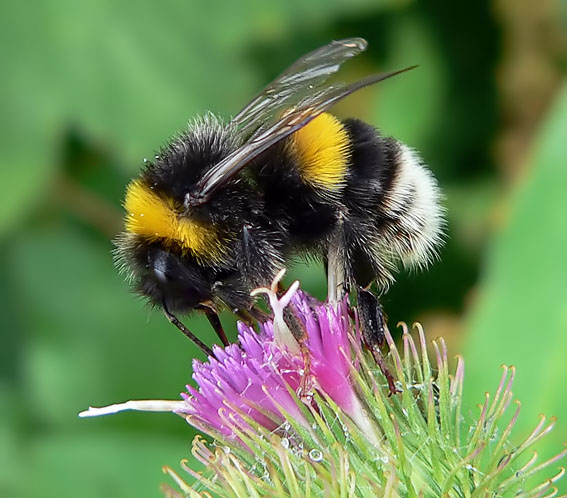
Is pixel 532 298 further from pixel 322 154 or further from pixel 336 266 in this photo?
pixel 322 154

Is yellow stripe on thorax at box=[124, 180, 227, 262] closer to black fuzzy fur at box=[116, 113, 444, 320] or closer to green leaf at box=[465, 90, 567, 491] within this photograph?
black fuzzy fur at box=[116, 113, 444, 320]

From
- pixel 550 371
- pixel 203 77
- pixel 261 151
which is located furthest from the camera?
pixel 203 77

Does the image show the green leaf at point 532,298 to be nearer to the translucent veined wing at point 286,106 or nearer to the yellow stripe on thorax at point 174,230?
the translucent veined wing at point 286,106

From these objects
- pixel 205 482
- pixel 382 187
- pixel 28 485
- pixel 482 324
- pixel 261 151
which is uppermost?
pixel 261 151

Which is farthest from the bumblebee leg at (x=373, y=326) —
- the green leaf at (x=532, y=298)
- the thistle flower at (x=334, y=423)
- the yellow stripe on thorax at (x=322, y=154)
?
the green leaf at (x=532, y=298)

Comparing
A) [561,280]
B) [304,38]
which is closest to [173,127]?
[304,38]

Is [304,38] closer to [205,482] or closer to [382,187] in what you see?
[382,187]

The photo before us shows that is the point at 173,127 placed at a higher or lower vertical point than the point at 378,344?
higher
